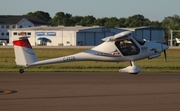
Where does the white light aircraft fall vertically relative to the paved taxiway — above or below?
above

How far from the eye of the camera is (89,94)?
15.7 m

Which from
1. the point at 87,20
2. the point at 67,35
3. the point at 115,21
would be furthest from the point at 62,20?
the point at 67,35

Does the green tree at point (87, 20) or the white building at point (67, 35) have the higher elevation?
the green tree at point (87, 20)

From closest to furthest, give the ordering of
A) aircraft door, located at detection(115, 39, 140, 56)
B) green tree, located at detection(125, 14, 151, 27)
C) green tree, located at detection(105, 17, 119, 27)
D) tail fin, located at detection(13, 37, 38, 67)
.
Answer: tail fin, located at detection(13, 37, 38, 67) < aircraft door, located at detection(115, 39, 140, 56) < green tree, located at detection(125, 14, 151, 27) < green tree, located at detection(105, 17, 119, 27)

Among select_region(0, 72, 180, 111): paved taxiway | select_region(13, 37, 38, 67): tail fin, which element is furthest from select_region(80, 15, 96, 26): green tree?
select_region(0, 72, 180, 111): paved taxiway

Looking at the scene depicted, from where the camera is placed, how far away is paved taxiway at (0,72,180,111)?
13156 mm

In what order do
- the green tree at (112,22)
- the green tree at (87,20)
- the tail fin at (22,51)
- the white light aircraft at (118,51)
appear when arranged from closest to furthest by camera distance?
1. the tail fin at (22,51)
2. the white light aircraft at (118,51)
3. the green tree at (112,22)
4. the green tree at (87,20)

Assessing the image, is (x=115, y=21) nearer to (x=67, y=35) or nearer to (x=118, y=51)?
(x=67, y=35)

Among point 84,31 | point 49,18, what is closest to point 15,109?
point 84,31

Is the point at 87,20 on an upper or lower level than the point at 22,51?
upper

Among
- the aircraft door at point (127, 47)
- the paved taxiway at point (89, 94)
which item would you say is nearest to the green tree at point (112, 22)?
the aircraft door at point (127, 47)

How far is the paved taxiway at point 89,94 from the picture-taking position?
43.2ft

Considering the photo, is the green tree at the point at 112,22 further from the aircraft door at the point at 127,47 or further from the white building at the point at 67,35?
A: the aircraft door at the point at 127,47

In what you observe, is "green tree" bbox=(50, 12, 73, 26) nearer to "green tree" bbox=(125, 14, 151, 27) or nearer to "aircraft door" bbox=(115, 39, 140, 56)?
"green tree" bbox=(125, 14, 151, 27)
